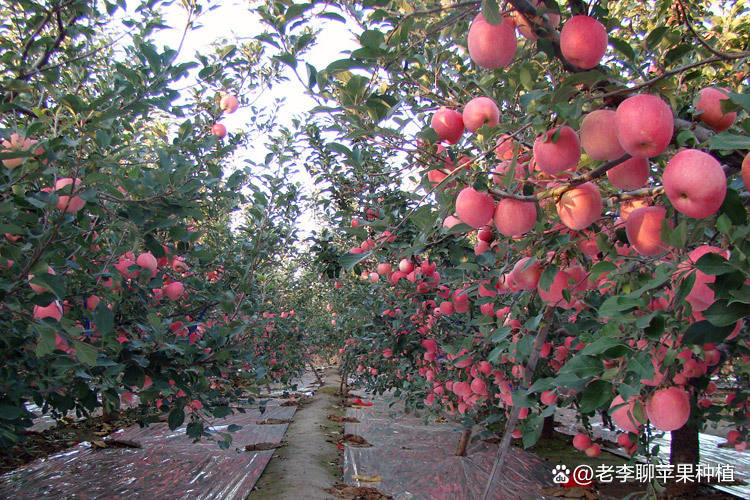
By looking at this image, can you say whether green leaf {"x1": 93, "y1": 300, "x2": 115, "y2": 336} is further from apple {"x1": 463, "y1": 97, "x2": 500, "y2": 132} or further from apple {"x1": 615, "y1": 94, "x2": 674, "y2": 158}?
apple {"x1": 615, "y1": 94, "x2": 674, "y2": 158}

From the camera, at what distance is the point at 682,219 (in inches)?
34.5

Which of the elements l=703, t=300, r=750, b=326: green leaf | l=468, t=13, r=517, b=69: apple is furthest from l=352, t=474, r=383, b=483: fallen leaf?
l=468, t=13, r=517, b=69: apple

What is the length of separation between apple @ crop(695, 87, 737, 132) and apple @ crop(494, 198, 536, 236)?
384 millimetres

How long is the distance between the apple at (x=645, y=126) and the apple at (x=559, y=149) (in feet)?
0.31

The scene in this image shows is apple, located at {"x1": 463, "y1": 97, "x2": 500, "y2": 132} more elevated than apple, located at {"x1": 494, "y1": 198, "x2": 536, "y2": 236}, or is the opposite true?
apple, located at {"x1": 463, "y1": 97, "x2": 500, "y2": 132}

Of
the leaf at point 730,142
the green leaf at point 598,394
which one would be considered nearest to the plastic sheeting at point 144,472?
the green leaf at point 598,394

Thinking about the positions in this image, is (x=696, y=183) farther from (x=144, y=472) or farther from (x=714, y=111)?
(x=144, y=472)

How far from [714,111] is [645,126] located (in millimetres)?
286

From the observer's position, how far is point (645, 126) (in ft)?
2.40

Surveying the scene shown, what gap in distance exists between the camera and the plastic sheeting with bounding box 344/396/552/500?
12.3 ft

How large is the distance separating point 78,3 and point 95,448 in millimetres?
4392

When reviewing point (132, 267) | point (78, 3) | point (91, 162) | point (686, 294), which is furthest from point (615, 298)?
point (78, 3)

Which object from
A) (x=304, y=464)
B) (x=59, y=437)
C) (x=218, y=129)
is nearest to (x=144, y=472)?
(x=304, y=464)

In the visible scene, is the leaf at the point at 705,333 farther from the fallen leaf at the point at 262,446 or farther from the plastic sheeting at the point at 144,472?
the fallen leaf at the point at 262,446
